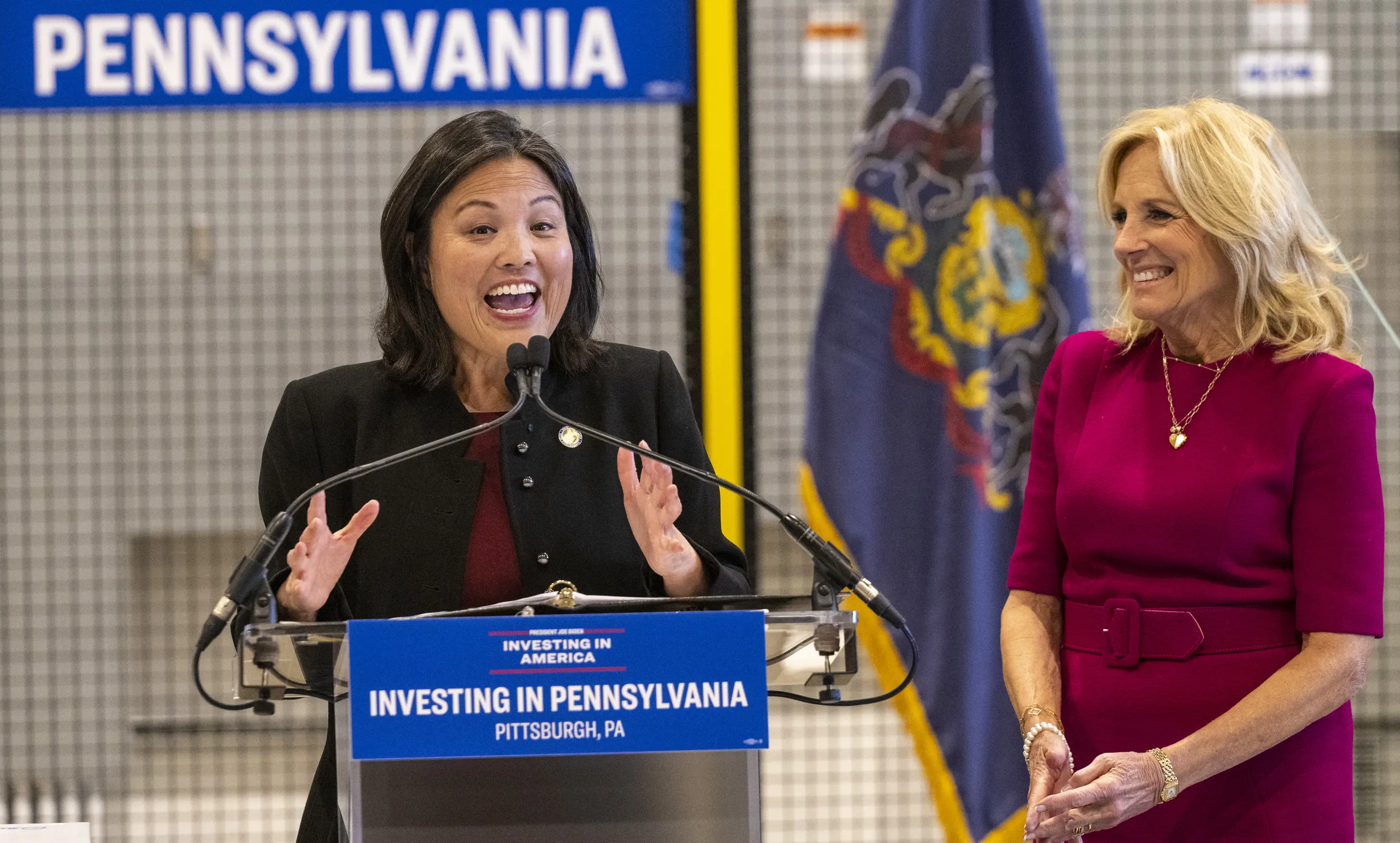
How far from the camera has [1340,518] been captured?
169 centimetres

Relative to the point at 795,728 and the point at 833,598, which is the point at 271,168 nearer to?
the point at 795,728

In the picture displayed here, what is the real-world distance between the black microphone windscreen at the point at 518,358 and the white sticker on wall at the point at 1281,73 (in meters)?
3.64

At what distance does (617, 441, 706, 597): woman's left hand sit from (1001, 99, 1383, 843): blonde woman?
49 cm

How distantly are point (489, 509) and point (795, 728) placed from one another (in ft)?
13.0

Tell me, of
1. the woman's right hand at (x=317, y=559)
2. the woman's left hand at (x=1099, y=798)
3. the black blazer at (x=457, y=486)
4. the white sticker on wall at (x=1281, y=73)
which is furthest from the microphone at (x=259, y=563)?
the white sticker on wall at (x=1281, y=73)

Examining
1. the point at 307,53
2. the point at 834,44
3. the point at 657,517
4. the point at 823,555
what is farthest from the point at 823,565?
the point at 834,44

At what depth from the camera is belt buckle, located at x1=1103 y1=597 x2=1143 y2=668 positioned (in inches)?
69.7

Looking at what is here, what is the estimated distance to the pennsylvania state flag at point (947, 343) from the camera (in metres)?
3.04

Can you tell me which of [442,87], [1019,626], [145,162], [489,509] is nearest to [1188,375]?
[1019,626]

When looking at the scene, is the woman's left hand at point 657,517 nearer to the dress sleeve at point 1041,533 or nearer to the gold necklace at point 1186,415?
the dress sleeve at point 1041,533

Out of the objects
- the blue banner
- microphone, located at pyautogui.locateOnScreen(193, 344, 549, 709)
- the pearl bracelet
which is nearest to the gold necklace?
the pearl bracelet

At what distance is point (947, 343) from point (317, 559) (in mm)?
1871

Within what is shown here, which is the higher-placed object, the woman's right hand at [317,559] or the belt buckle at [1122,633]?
the woman's right hand at [317,559]

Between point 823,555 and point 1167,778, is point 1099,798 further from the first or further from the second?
point 823,555
